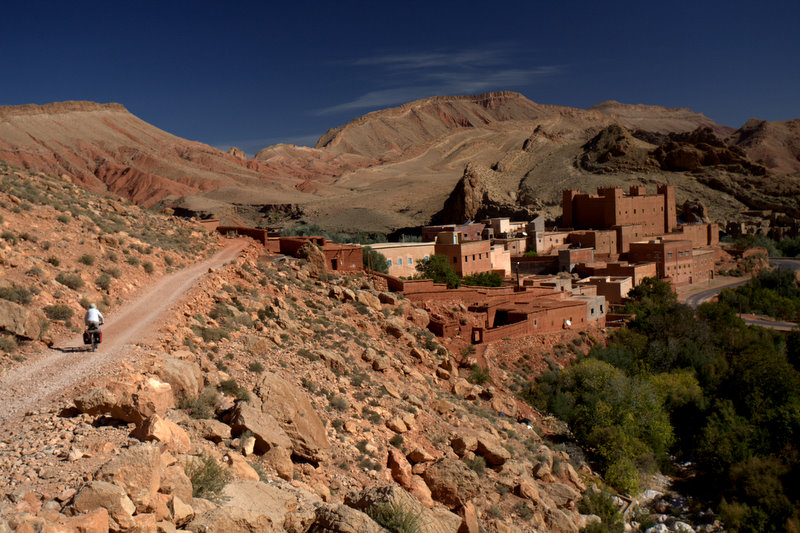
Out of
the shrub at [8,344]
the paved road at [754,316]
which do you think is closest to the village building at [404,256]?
the paved road at [754,316]

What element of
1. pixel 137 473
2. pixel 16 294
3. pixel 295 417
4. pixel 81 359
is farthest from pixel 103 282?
pixel 137 473

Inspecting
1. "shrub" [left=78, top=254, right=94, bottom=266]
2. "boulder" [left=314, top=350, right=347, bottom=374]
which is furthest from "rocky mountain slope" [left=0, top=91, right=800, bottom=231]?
"shrub" [left=78, top=254, right=94, bottom=266]

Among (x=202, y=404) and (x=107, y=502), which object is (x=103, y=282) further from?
(x=107, y=502)

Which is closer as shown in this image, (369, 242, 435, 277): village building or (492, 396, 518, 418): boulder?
(492, 396, 518, 418): boulder

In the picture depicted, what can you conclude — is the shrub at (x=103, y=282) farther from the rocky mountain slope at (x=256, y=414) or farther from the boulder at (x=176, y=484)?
the boulder at (x=176, y=484)

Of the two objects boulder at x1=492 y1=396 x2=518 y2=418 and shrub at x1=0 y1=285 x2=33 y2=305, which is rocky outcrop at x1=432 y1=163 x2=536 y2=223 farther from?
shrub at x1=0 y1=285 x2=33 y2=305

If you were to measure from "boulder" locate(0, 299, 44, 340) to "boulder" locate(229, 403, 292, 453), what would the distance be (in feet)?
9.89

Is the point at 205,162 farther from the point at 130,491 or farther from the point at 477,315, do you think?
the point at 130,491

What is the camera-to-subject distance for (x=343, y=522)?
4828 mm

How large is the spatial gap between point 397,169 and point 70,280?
4037 inches

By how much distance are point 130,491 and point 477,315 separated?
16390mm

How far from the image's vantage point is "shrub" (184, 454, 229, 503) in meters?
4.69

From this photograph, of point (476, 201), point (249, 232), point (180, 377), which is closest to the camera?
point (180, 377)

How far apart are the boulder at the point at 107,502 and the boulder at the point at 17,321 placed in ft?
14.5
